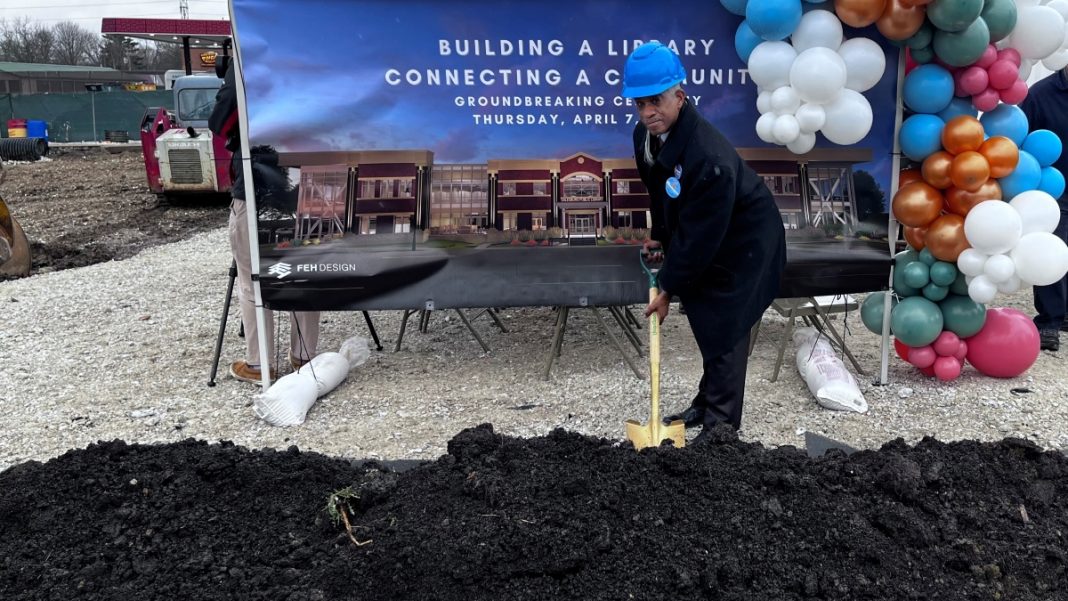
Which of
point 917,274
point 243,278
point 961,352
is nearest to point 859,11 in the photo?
point 917,274

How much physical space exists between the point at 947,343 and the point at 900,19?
197 centimetres

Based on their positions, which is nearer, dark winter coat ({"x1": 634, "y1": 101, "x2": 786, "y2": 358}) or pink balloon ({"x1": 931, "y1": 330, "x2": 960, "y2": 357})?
dark winter coat ({"x1": 634, "y1": 101, "x2": 786, "y2": 358})

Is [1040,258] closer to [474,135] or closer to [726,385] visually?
[726,385]

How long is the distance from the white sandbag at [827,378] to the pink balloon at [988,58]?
1.85m

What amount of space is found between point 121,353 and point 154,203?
1194 centimetres

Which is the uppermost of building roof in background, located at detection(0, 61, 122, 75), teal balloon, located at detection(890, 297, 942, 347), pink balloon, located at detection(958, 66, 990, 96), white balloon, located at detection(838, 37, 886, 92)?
building roof in background, located at detection(0, 61, 122, 75)

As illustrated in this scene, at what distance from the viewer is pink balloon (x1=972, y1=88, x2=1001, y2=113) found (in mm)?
4977

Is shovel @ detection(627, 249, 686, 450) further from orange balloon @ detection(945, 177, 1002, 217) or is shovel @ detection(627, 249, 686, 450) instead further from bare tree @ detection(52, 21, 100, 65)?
bare tree @ detection(52, 21, 100, 65)

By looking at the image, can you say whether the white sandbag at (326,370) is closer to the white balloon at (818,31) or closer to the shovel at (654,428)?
the shovel at (654,428)

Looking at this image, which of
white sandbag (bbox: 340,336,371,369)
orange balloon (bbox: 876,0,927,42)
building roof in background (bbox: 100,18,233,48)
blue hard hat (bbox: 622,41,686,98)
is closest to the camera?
blue hard hat (bbox: 622,41,686,98)

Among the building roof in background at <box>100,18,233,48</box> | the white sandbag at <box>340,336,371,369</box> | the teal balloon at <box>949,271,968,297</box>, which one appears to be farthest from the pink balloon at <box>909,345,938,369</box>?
the building roof in background at <box>100,18,233,48</box>

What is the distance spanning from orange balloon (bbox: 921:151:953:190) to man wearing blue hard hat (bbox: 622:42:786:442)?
1250 millimetres

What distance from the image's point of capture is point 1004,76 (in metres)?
4.88

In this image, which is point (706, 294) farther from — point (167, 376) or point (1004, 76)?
point (167, 376)
